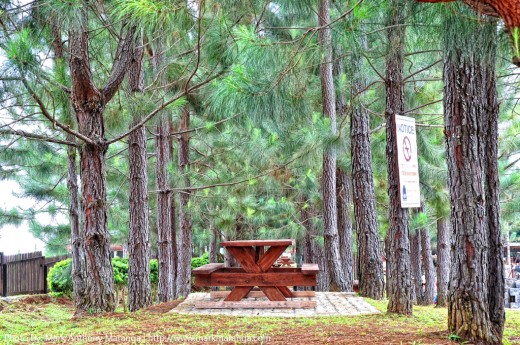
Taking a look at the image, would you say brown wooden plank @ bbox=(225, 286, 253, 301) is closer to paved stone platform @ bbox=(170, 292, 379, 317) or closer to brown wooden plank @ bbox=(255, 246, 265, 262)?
paved stone platform @ bbox=(170, 292, 379, 317)

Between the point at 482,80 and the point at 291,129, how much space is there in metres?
7.48

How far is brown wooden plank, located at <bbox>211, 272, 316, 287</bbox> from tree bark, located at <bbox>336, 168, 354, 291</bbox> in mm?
3347

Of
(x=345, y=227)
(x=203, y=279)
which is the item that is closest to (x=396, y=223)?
(x=203, y=279)

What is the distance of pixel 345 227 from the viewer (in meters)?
12.4

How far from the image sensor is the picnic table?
8.39 metres

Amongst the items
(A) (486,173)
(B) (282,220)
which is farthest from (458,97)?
(B) (282,220)

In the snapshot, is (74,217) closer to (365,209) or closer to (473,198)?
(365,209)

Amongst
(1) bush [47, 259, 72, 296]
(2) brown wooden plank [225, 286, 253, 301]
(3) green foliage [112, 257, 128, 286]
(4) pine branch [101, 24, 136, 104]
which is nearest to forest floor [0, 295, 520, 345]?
(2) brown wooden plank [225, 286, 253, 301]

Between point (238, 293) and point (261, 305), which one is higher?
point (238, 293)

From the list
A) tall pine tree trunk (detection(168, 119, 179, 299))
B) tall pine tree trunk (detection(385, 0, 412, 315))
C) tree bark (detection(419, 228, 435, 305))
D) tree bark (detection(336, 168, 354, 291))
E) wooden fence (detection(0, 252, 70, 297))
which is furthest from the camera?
tree bark (detection(419, 228, 435, 305))

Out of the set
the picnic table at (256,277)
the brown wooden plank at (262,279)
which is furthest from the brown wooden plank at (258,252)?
the brown wooden plank at (262,279)

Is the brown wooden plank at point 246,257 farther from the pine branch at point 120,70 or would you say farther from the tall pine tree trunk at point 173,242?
the tall pine tree trunk at point 173,242

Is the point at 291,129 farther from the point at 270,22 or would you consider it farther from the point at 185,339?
the point at 185,339

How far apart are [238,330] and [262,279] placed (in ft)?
8.59
